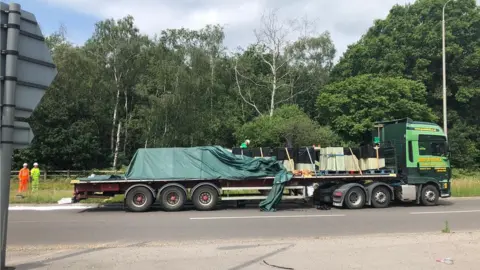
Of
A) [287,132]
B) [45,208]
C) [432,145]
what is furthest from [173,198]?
[287,132]

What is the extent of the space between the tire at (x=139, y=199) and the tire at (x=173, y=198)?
0.50 meters

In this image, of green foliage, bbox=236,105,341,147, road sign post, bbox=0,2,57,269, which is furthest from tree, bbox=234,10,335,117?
road sign post, bbox=0,2,57,269

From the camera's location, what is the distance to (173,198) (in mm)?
16984

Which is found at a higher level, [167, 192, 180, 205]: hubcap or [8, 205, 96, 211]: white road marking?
[167, 192, 180, 205]: hubcap

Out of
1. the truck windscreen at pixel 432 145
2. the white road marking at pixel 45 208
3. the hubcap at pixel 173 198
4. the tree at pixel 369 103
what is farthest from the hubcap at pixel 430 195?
the tree at pixel 369 103

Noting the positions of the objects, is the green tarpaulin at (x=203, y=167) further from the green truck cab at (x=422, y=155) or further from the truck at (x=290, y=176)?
the green truck cab at (x=422, y=155)

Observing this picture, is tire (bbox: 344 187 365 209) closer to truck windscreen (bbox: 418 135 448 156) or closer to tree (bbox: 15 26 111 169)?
truck windscreen (bbox: 418 135 448 156)

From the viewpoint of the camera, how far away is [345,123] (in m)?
40.8

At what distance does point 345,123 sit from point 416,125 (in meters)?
22.4

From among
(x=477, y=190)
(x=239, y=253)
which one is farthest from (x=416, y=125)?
(x=239, y=253)

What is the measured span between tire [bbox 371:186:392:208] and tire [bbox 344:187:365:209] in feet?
1.49

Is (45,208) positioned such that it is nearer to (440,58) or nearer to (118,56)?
(118,56)

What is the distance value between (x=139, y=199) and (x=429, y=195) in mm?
11499

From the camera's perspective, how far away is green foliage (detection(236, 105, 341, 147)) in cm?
3653
